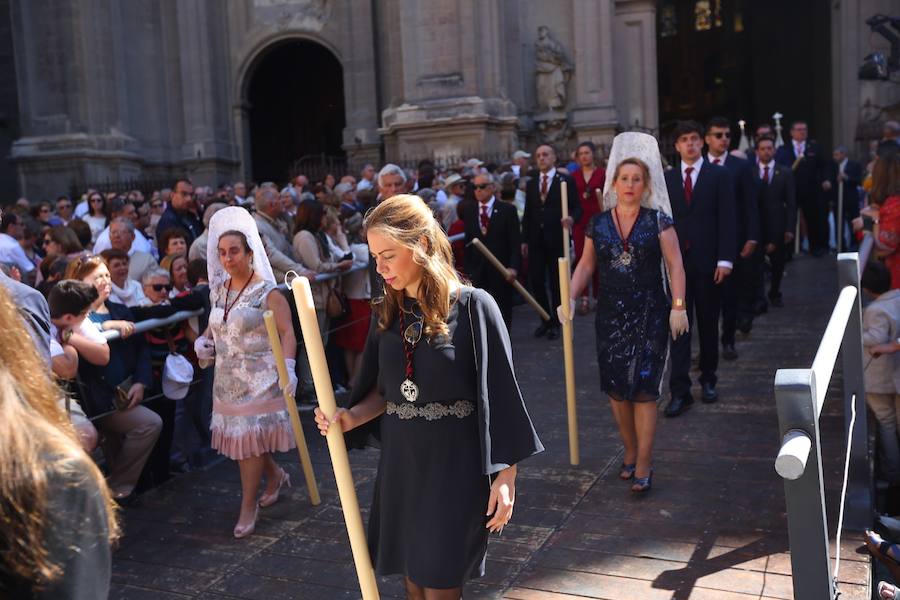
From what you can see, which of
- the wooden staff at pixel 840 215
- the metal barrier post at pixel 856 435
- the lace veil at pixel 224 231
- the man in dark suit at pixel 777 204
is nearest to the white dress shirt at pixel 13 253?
the lace veil at pixel 224 231

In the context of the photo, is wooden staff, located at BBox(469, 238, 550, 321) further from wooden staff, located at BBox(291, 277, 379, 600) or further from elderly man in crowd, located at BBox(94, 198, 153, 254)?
wooden staff, located at BBox(291, 277, 379, 600)

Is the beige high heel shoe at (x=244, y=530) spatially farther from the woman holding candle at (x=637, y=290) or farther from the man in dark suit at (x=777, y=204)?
the man in dark suit at (x=777, y=204)

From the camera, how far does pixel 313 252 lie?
8.07m

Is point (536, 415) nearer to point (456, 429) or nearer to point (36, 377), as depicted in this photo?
point (456, 429)

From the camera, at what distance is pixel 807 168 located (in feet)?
47.0

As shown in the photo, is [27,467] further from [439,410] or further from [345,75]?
[345,75]

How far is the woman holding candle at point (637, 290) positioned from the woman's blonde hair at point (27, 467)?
4.27m

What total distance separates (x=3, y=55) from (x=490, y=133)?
553 inches

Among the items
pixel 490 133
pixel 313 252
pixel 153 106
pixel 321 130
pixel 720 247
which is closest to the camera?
pixel 720 247

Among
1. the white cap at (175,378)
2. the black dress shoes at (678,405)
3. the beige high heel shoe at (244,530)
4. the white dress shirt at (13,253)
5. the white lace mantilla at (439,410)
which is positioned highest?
the white dress shirt at (13,253)

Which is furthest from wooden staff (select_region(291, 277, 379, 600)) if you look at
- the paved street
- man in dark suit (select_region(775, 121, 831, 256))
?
man in dark suit (select_region(775, 121, 831, 256))

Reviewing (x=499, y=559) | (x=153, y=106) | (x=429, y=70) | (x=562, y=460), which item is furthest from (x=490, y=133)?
(x=499, y=559)

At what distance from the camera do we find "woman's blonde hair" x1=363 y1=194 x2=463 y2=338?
3.13 metres

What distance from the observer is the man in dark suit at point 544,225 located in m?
10.5
